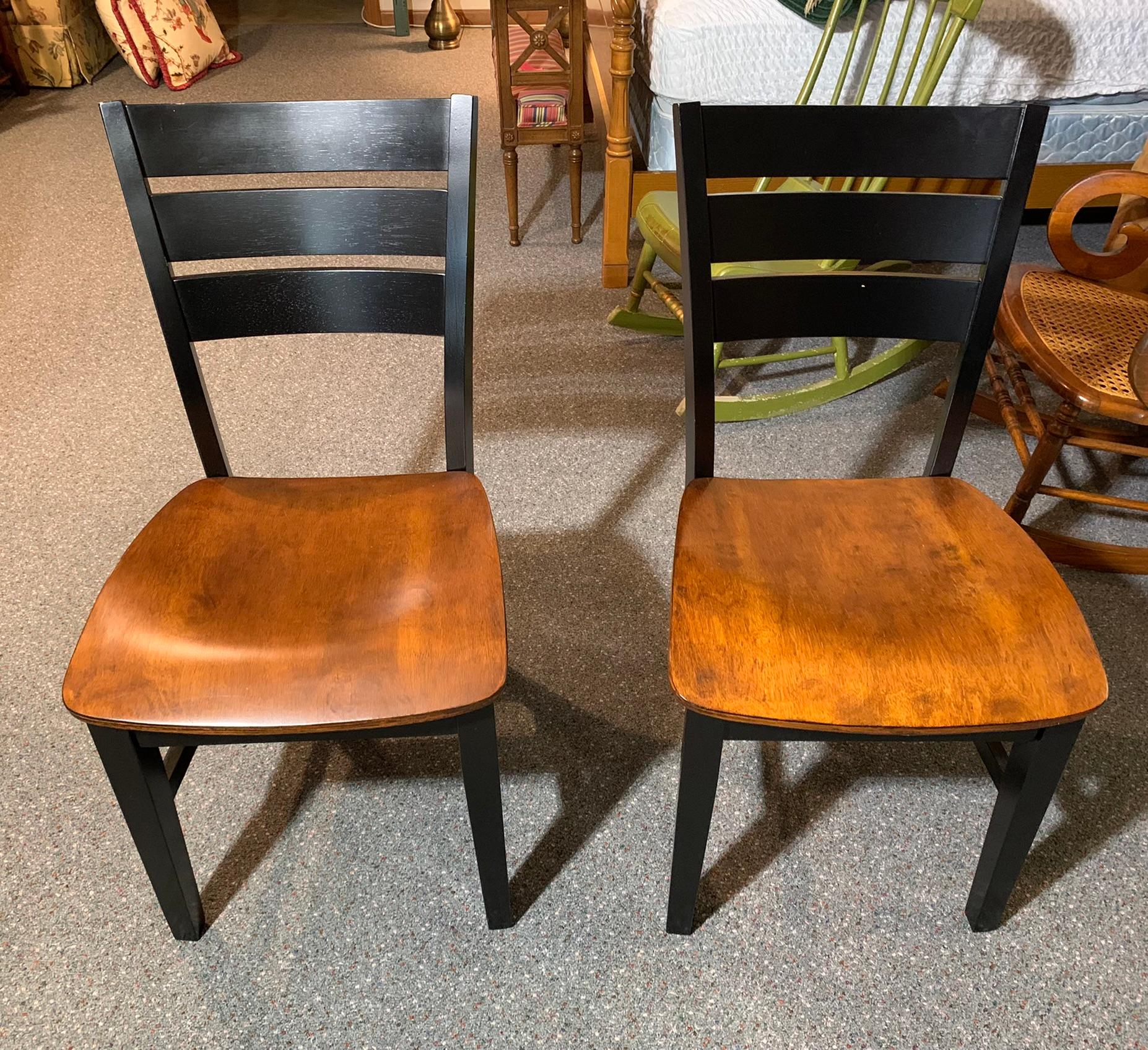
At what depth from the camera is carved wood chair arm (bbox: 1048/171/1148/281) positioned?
1.54 metres

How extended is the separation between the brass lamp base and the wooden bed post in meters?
2.29

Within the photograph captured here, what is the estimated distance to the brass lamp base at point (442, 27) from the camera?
421cm

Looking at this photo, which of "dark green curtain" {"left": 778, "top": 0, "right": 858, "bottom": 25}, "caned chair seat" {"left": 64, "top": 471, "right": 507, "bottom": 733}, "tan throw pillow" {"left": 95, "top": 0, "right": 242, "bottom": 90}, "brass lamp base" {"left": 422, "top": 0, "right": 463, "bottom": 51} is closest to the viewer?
"caned chair seat" {"left": 64, "top": 471, "right": 507, "bottom": 733}

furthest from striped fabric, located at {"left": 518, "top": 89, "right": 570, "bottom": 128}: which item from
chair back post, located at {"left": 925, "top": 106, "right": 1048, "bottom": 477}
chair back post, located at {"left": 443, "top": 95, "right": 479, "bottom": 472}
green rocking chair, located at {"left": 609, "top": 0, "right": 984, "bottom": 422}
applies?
chair back post, located at {"left": 925, "top": 106, "right": 1048, "bottom": 477}

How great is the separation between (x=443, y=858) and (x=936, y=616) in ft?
2.41

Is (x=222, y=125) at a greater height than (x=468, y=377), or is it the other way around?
(x=222, y=125)

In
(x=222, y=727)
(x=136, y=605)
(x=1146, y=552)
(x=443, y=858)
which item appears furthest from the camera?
(x=1146, y=552)

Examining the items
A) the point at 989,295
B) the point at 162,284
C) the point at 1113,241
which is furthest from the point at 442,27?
the point at 989,295

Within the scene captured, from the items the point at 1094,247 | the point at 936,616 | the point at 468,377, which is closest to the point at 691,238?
the point at 468,377

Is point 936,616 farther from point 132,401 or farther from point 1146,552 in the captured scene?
point 132,401

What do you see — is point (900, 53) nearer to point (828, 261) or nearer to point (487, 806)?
point (828, 261)

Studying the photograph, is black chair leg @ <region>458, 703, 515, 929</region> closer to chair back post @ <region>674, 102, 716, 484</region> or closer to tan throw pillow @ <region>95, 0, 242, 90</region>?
chair back post @ <region>674, 102, 716, 484</region>

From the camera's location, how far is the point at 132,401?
2.14 metres

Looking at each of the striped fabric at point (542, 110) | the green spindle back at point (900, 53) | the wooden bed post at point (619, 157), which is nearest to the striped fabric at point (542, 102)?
the striped fabric at point (542, 110)
